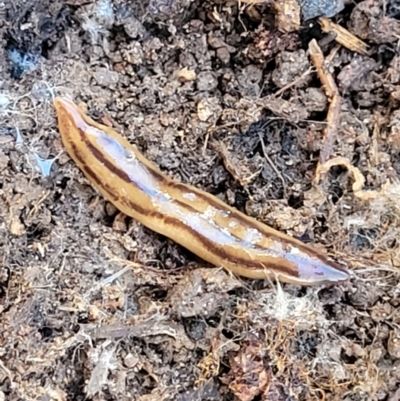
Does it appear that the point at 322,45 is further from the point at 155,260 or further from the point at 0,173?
the point at 0,173

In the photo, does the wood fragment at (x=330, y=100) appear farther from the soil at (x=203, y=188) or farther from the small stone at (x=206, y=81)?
the small stone at (x=206, y=81)

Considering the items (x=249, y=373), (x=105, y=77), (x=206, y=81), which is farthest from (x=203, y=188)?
(x=249, y=373)

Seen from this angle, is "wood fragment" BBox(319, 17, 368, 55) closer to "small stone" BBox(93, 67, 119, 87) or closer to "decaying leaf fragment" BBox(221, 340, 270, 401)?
"small stone" BBox(93, 67, 119, 87)

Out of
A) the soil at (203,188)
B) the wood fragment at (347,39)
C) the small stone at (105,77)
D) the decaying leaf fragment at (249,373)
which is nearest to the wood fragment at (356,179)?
the soil at (203,188)

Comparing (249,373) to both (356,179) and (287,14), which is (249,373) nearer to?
(356,179)

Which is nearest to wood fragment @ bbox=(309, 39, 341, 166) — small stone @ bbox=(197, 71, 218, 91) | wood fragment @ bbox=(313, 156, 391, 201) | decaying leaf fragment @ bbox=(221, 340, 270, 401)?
wood fragment @ bbox=(313, 156, 391, 201)

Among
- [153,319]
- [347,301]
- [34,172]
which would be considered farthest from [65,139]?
[347,301]
